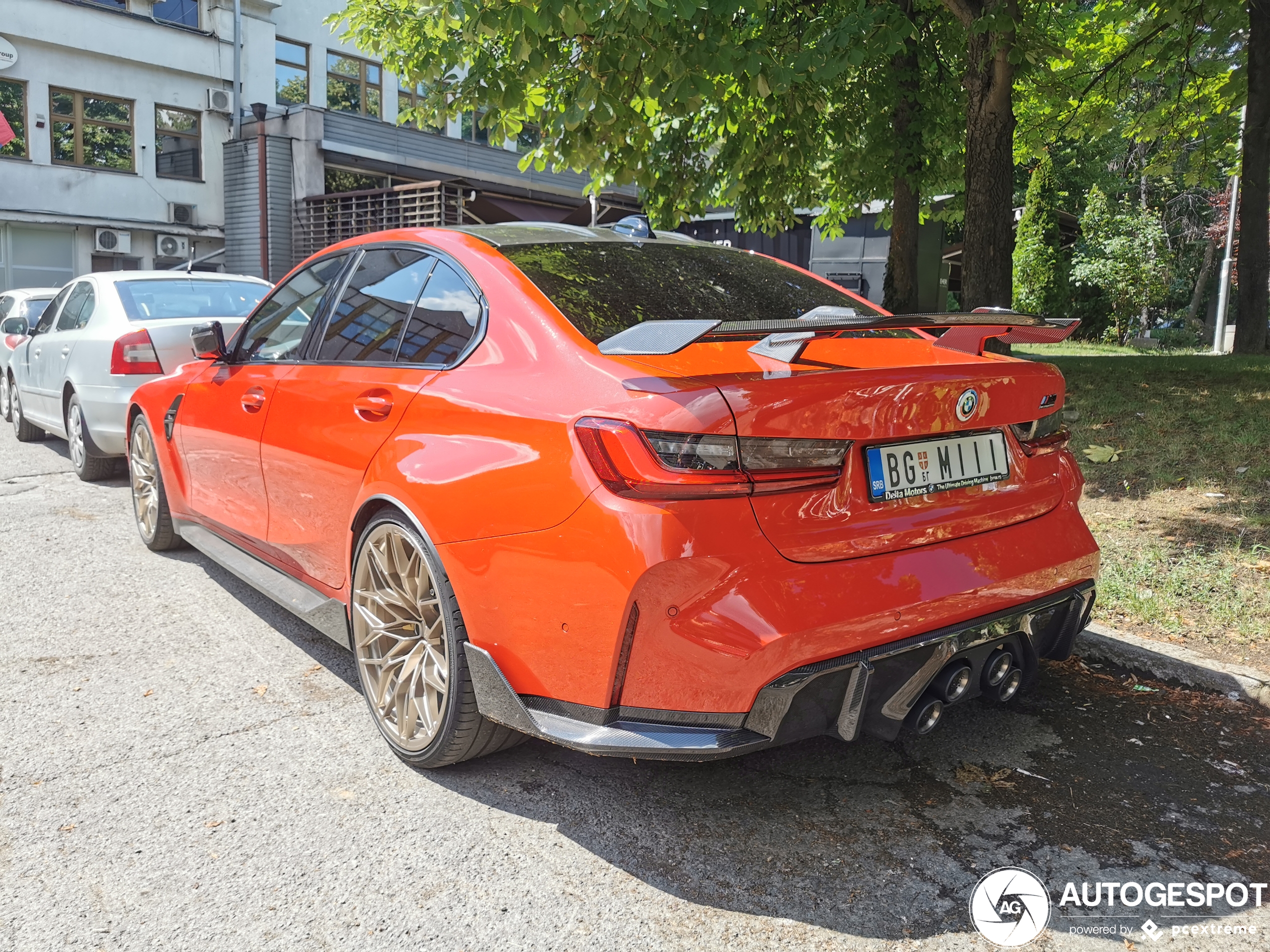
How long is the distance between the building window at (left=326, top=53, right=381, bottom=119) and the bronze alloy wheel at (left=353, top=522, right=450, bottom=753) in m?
25.1

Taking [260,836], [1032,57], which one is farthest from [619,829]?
[1032,57]

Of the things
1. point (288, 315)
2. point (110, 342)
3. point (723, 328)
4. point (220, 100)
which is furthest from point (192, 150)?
point (723, 328)

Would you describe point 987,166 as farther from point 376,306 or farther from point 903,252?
point 376,306

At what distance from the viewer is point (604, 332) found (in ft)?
9.25

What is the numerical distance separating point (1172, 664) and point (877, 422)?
6.78 ft

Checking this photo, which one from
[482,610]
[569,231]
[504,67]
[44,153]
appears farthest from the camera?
[44,153]

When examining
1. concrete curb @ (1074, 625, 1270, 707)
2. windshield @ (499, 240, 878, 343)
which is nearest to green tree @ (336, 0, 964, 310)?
windshield @ (499, 240, 878, 343)

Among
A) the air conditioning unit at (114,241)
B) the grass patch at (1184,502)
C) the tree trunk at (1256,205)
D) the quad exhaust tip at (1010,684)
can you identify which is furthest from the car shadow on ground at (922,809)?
the air conditioning unit at (114,241)

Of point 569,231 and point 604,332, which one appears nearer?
point 604,332

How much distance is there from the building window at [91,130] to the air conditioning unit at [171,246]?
163 centimetres

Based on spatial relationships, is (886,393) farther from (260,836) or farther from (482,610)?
(260,836)

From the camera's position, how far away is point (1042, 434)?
306 centimetres

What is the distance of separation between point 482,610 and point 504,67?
6.44 metres

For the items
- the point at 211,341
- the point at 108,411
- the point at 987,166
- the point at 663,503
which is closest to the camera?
the point at 663,503
